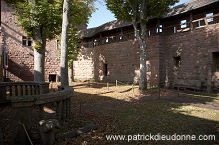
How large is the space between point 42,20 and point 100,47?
11.7m

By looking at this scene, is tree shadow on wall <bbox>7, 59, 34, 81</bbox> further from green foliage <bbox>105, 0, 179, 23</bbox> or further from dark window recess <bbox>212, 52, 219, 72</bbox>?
dark window recess <bbox>212, 52, 219, 72</bbox>

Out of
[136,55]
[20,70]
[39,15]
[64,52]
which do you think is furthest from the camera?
[20,70]

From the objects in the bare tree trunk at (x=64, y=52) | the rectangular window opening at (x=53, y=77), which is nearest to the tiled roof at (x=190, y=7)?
the bare tree trunk at (x=64, y=52)

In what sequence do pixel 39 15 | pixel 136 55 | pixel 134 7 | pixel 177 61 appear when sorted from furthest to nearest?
pixel 136 55 < pixel 177 61 < pixel 134 7 < pixel 39 15

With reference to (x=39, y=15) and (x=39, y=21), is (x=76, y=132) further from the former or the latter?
(x=39, y=15)

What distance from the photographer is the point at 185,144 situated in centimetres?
388

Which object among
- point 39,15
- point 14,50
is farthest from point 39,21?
point 14,50

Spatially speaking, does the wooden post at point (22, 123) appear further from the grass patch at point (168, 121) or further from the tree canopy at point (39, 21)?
the tree canopy at point (39, 21)

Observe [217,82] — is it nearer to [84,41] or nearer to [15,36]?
[84,41]

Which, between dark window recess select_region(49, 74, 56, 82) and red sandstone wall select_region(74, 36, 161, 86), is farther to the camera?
dark window recess select_region(49, 74, 56, 82)

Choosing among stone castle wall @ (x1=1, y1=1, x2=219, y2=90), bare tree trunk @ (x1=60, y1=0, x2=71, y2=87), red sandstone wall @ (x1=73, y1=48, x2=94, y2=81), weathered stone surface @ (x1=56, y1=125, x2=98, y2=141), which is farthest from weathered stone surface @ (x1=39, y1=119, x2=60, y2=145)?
red sandstone wall @ (x1=73, y1=48, x2=94, y2=81)

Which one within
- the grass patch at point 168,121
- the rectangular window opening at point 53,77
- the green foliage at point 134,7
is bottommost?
the grass patch at point 168,121

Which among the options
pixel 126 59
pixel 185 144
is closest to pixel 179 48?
pixel 126 59

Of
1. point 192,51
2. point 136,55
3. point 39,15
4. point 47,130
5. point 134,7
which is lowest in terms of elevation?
point 47,130
